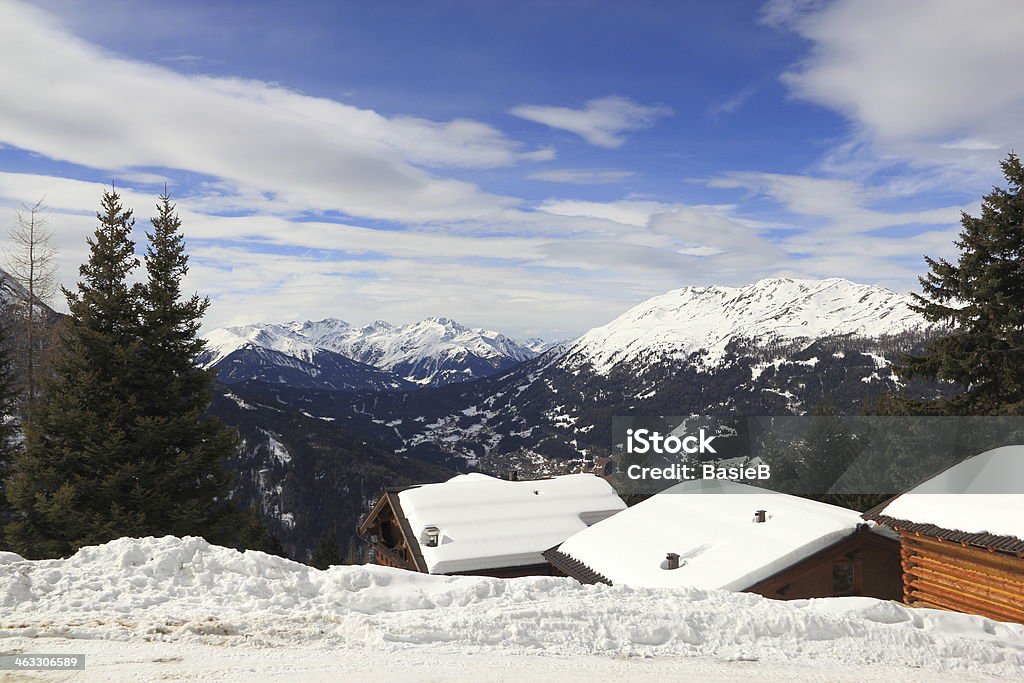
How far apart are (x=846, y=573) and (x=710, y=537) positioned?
4.08 metres

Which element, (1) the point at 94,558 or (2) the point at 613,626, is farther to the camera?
(1) the point at 94,558

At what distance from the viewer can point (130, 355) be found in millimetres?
20156

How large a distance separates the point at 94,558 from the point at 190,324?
536 inches

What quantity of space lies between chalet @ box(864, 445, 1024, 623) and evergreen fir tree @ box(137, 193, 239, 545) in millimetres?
21015

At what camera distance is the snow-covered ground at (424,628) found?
288 inches

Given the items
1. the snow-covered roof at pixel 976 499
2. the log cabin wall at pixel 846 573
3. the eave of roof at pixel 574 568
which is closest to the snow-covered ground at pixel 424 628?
the snow-covered roof at pixel 976 499

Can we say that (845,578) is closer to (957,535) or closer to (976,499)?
(957,535)

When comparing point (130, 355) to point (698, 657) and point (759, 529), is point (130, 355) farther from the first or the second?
point (759, 529)

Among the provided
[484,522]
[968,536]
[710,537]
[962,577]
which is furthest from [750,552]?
[484,522]

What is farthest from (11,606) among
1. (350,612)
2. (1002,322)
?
(1002,322)

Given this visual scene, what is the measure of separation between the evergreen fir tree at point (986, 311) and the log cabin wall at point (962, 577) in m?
12.1

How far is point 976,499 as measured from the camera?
51.8ft

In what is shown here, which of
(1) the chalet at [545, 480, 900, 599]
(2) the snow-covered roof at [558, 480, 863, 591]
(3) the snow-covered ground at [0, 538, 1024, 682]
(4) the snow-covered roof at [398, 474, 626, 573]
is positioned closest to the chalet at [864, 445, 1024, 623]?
(1) the chalet at [545, 480, 900, 599]

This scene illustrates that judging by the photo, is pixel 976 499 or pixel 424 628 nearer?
pixel 424 628
